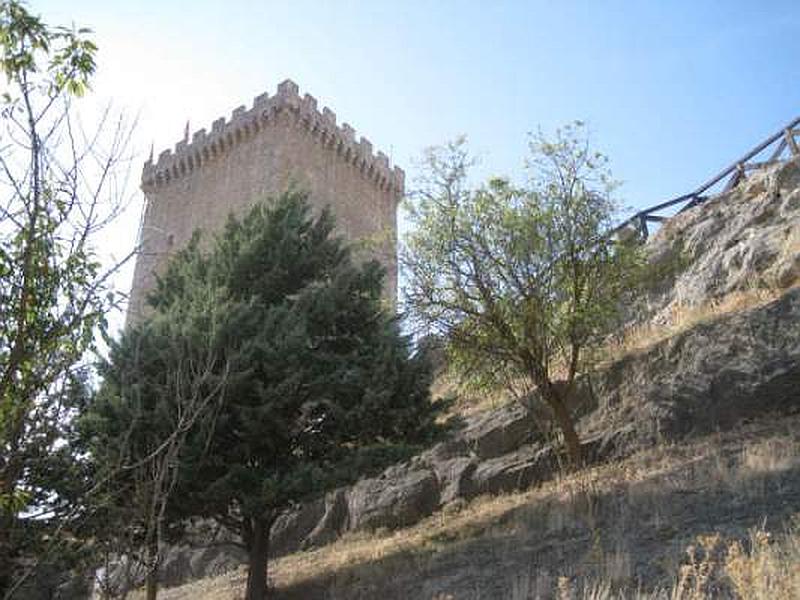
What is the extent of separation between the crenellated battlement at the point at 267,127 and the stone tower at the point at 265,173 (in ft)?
0.12

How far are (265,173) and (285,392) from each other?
17.0 meters

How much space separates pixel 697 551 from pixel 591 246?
680cm

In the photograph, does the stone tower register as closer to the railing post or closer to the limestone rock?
the limestone rock

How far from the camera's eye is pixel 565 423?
12578 millimetres

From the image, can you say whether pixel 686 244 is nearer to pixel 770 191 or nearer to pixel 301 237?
pixel 770 191

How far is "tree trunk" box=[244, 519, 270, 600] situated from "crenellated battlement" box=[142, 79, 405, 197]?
59.5 ft

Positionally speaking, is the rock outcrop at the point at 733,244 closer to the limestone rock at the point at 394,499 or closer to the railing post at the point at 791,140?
the railing post at the point at 791,140

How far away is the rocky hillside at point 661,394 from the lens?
1203 cm

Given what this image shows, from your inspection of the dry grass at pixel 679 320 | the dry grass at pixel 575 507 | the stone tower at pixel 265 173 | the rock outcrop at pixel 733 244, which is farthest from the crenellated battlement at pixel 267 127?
the dry grass at pixel 575 507

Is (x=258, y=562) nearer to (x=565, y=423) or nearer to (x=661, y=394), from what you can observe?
(x=565, y=423)

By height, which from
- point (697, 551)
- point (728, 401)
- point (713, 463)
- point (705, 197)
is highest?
point (705, 197)

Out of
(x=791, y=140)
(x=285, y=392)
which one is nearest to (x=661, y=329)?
(x=791, y=140)

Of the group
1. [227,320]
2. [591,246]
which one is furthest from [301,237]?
[591,246]

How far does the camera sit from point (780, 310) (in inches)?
501
